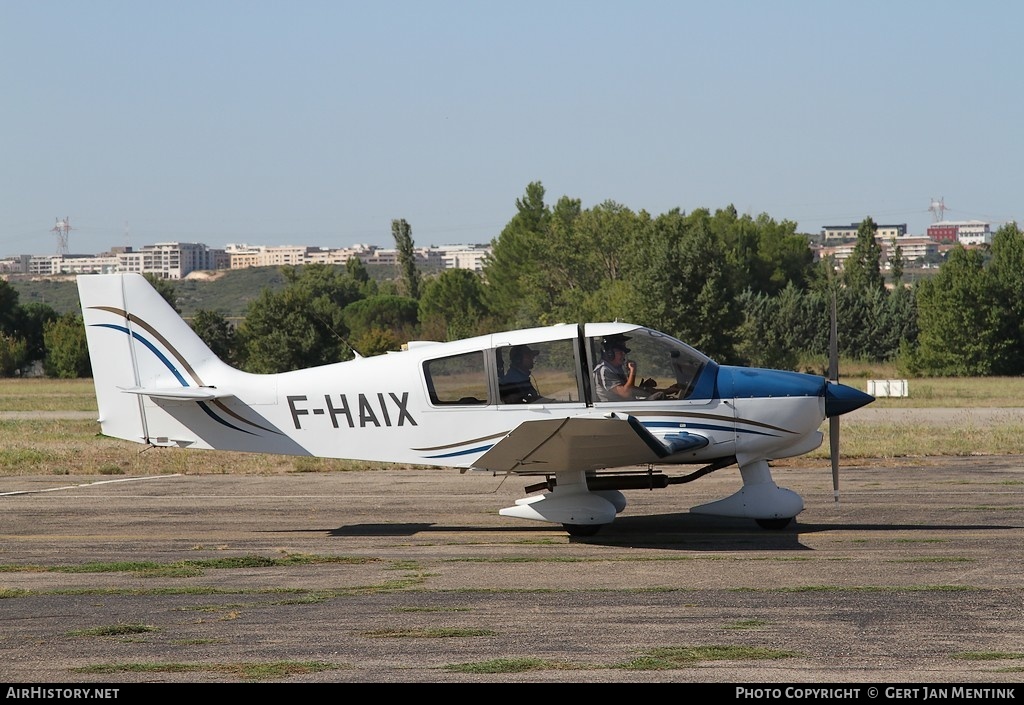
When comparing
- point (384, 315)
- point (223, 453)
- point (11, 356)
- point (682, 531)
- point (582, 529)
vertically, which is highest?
point (582, 529)

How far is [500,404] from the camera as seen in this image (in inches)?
484

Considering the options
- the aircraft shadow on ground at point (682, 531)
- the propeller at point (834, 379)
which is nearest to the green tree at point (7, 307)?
the aircraft shadow on ground at point (682, 531)

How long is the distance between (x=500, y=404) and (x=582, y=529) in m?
1.66

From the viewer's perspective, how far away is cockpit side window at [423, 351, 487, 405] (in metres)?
12.3

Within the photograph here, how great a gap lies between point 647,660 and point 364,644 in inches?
79.1

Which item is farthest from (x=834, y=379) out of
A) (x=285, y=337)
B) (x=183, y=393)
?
(x=285, y=337)

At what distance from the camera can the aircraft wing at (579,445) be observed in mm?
11069

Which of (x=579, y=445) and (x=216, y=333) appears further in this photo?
(x=216, y=333)

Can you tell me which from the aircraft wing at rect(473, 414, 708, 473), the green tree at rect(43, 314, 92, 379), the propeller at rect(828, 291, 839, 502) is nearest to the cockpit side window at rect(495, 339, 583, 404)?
the aircraft wing at rect(473, 414, 708, 473)

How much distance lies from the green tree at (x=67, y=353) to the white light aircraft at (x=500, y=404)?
6189cm

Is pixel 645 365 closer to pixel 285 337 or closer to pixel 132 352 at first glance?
pixel 132 352

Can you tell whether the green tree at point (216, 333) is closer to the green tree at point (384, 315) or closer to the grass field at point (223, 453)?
the green tree at point (384, 315)

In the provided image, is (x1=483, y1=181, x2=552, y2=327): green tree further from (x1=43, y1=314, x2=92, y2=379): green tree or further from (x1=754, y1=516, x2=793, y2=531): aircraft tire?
(x1=754, y1=516, x2=793, y2=531): aircraft tire

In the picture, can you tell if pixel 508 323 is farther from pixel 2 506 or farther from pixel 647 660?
pixel 647 660
